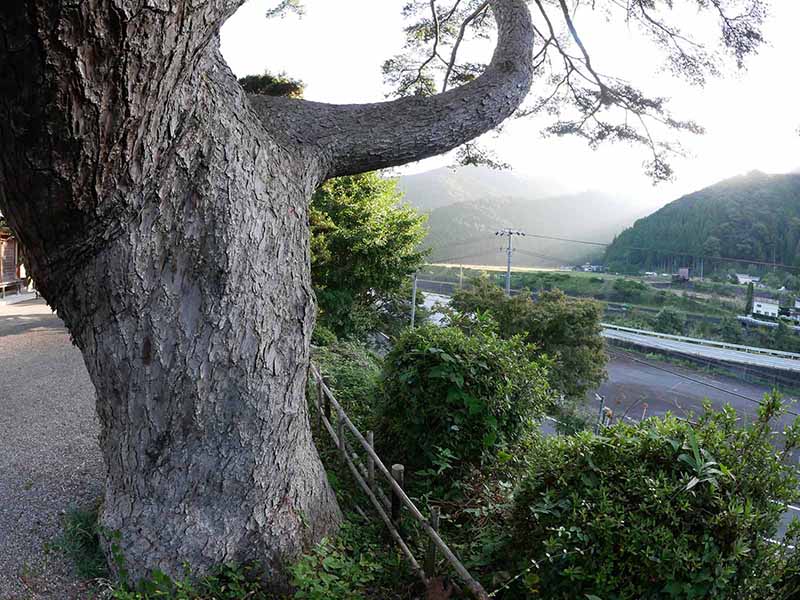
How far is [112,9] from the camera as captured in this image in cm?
138

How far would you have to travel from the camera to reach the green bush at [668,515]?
1896mm

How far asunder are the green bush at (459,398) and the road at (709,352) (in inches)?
679

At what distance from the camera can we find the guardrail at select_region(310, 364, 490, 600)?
2.50 meters

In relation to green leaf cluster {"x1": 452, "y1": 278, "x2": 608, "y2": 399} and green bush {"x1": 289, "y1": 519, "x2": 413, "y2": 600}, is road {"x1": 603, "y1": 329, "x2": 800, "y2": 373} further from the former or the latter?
green bush {"x1": 289, "y1": 519, "x2": 413, "y2": 600}

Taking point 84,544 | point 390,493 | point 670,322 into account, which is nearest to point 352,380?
point 390,493

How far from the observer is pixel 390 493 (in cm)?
373

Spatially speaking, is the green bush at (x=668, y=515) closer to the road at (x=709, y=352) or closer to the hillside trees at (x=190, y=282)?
the hillside trees at (x=190, y=282)

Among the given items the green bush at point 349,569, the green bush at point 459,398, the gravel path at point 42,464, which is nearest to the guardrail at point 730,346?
the green bush at point 459,398

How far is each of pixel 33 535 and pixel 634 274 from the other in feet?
159

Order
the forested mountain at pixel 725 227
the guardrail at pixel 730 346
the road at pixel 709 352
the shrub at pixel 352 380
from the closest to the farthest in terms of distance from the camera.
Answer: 1. the shrub at pixel 352 380
2. the road at pixel 709 352
3. the guardrail at pixel 730 346
4. the forested mountain at pixel 725 227

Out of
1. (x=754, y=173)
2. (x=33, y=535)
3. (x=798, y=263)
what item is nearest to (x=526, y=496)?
(x=33, y=535)

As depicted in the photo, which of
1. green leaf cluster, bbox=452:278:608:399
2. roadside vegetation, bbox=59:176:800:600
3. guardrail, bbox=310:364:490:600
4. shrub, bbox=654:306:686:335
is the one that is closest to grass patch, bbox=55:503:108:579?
roadside vegetation, bbox=59:176:800:600

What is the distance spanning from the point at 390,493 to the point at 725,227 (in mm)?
45037

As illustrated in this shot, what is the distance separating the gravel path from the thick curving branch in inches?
115
